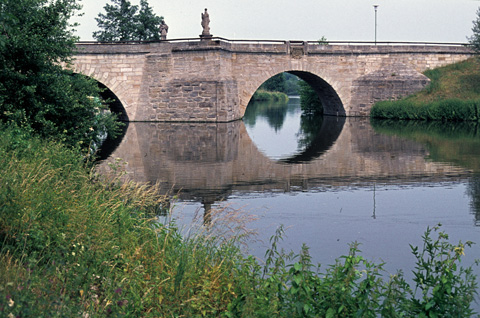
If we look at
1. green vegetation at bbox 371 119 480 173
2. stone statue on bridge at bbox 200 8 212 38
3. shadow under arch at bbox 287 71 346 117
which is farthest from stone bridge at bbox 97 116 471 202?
shadow under arch at bbox 287 71 346 117

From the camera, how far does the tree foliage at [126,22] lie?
46.8m

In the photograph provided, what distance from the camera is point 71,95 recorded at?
45.1 ft

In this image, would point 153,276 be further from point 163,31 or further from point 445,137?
point 163,31

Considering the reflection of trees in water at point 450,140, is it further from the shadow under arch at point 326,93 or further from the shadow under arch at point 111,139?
the shadow under arch at point 111,139

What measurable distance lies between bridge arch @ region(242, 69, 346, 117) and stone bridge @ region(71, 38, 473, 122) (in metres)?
0.09

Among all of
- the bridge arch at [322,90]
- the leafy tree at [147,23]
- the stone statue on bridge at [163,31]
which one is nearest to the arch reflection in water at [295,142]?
the bridge arch at [322,90]

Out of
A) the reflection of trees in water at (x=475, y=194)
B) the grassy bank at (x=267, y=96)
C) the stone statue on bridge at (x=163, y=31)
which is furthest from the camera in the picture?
the grassy bank at (x=267, y=96)

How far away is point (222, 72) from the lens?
3142 centimetres

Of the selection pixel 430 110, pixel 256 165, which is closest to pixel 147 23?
pixel 430 110

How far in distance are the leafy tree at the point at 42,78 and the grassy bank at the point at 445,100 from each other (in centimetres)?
2451

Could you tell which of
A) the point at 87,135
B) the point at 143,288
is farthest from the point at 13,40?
the point at 143,288

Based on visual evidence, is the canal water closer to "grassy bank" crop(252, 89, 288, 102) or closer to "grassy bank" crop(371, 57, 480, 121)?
"grassy bank" crop(371, 57, 480, 121)

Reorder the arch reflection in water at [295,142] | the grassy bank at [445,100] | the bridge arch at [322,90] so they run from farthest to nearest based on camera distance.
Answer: the bridge arch at [322,90]
the grassy bank at [445,100]
the arch reflection in water at [295,142]

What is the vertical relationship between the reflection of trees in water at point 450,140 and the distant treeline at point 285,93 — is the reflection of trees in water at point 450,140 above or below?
below
